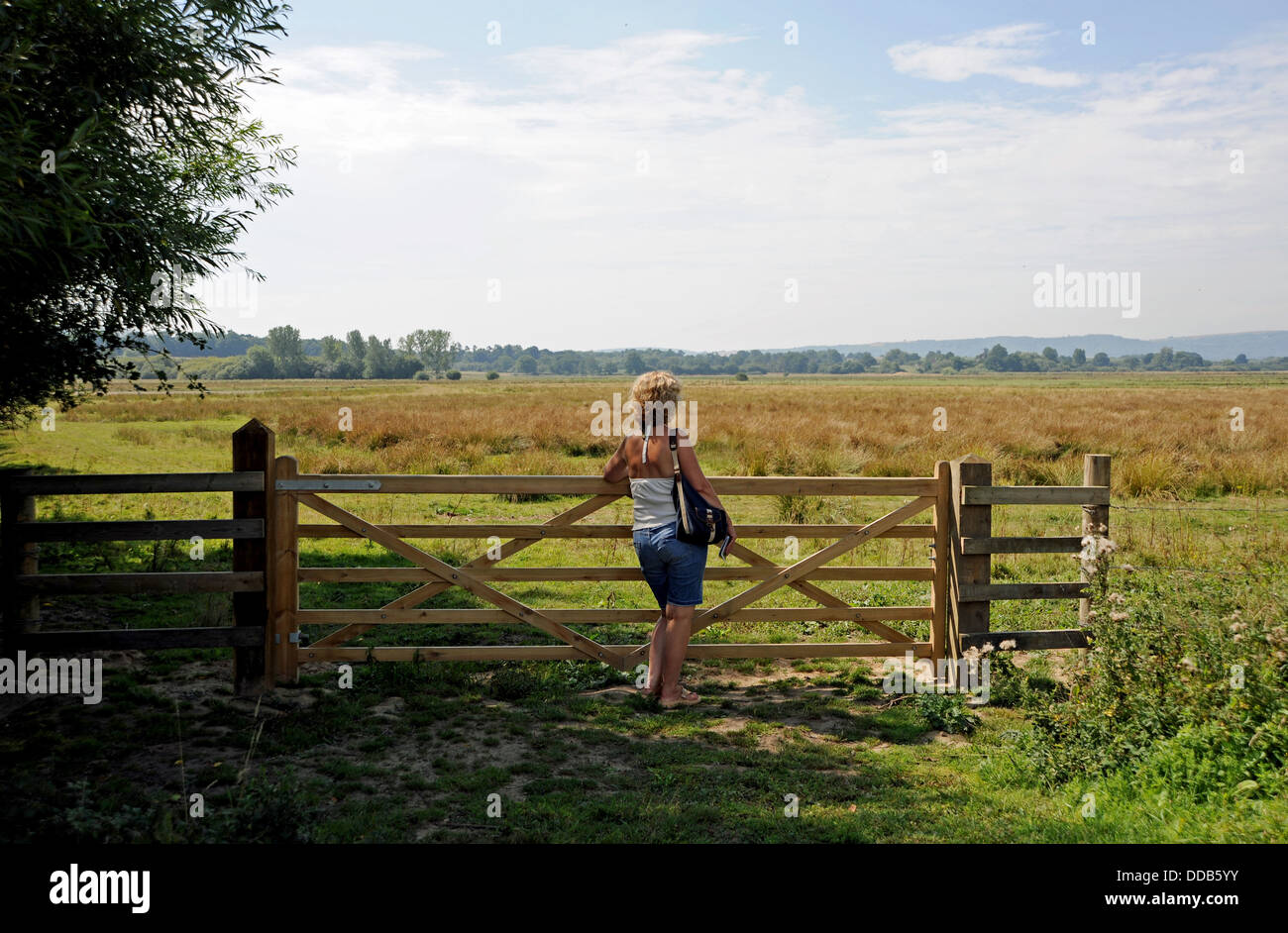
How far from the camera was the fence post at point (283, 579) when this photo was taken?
6742 mm

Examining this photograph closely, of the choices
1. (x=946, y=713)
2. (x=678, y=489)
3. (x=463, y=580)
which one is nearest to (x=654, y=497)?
(x=678, y=489)

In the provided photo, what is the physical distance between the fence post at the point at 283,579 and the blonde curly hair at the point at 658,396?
2.68 metres

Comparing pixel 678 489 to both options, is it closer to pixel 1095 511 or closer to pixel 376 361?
pixel 1095 511

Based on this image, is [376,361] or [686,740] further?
[376,361]

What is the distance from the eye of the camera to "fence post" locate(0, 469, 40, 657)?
6.41 meters

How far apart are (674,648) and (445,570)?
187cm

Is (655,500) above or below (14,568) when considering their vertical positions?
above

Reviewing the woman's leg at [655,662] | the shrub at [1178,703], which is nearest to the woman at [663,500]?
the woman's leg at [655,662]

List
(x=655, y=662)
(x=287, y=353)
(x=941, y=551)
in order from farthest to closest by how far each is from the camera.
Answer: (x=287, y=353) → (x=941, y=551) → (x=655, y=662)

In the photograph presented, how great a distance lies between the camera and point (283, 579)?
22.2 feet

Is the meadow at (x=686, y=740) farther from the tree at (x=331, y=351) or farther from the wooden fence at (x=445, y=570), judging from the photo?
the tree at (x=331, y=351)

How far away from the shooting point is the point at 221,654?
7.91 m
